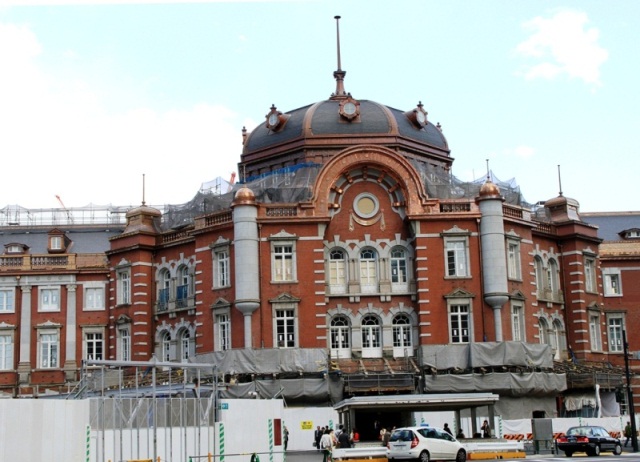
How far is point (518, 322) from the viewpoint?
210 ft

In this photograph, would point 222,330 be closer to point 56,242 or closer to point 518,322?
point 518,322

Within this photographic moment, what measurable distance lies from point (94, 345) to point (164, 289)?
25.6 ft

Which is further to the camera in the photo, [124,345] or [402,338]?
[124,345]

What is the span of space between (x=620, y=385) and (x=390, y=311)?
15.9m

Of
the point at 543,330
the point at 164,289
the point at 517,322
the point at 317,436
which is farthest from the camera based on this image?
the point at 164,289

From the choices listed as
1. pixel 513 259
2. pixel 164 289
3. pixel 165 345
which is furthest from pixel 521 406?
pixel 164 289

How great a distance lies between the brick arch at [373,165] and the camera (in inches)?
2472

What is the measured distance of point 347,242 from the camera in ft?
208

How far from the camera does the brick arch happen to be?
2472 inches

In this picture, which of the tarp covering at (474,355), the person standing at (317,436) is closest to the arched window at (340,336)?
the tarp covering at (474,355)

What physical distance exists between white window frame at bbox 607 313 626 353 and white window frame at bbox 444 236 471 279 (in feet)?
55.3

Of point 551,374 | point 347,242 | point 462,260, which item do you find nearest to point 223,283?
point 347,242

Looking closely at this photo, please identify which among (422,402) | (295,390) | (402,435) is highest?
(295,390)

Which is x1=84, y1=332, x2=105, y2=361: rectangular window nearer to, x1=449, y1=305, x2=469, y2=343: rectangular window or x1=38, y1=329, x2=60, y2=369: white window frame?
x1=38, y1=329, x2=60, y2=369: white window frame
